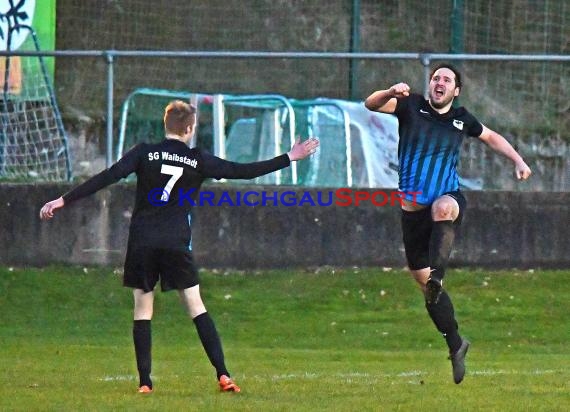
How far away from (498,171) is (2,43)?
688 centimetres

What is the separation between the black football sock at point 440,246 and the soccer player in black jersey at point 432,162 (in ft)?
0.29

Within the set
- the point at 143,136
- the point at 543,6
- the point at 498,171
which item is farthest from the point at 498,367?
the point at 543,6

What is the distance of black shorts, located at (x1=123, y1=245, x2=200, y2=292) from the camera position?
10.1 m

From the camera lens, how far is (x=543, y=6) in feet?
70.4

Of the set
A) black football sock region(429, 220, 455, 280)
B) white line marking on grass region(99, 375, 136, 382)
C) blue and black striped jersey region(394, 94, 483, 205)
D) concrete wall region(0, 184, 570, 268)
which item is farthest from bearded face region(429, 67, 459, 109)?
concrete wall region(0, 184, 570, 268)

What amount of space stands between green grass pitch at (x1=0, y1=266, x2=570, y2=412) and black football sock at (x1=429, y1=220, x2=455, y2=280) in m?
0.81

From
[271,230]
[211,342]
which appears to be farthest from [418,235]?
[271,230]

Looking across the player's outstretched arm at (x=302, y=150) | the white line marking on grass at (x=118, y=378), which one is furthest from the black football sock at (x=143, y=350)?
the player's outstretched arm at (x=302, y=150)

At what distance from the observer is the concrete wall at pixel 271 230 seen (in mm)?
17203

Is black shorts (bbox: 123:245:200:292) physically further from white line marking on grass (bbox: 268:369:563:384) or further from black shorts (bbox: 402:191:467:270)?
black shorts (bbox: 402:191:467:270)

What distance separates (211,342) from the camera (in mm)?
10227

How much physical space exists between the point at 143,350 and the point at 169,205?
98 cm

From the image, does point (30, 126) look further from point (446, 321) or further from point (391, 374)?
→ point (446, 321)

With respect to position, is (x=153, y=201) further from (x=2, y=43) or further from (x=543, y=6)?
(x=543, y=6)
